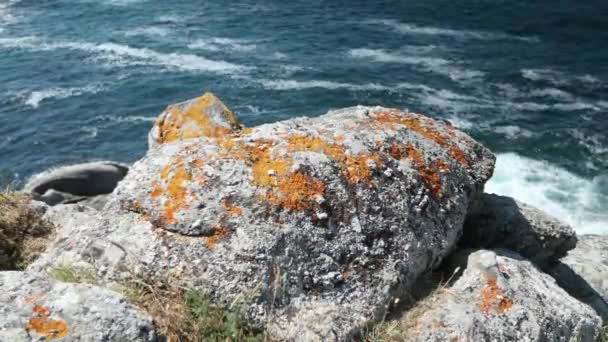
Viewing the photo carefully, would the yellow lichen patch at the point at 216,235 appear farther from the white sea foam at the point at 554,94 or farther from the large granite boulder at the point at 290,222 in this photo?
the white sea foam at the point at 554,94

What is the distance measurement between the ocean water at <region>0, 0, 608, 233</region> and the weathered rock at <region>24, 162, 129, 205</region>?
5.53 m

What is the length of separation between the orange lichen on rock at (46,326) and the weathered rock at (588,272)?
732cm

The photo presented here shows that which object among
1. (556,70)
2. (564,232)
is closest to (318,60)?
(556,70)

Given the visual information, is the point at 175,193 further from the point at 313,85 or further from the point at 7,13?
the point at 7,13

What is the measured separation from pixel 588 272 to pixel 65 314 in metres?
12.8

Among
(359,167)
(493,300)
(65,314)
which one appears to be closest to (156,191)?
(65,314)

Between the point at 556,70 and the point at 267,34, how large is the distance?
1987cm

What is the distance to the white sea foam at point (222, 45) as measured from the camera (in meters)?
43.2

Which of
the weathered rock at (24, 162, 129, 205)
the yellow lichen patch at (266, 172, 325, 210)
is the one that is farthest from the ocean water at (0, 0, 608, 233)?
the yellow lichen patch at (266, 172, 325, 210)

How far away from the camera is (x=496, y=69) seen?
128ft

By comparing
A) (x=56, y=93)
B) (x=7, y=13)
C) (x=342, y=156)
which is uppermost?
(x=342, y=156)

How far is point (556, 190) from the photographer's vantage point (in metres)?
26.6

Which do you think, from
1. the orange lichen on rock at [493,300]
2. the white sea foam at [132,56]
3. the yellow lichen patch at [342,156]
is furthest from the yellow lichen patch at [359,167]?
the white sea foam at [132,56]

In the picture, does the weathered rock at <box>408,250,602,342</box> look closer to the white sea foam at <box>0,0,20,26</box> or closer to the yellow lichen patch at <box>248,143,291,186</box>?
the yellow lichen patch at <box>248,143,291,186</box>
